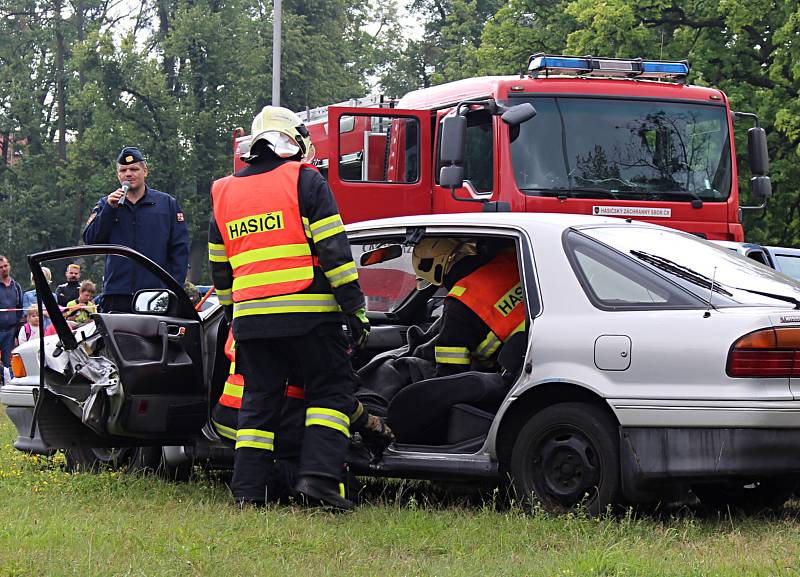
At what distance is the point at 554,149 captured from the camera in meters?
11.4

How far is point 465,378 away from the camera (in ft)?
20.9

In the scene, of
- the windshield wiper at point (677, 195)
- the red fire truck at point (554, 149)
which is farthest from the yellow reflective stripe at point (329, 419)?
the windshield wiper at point (677, 195)

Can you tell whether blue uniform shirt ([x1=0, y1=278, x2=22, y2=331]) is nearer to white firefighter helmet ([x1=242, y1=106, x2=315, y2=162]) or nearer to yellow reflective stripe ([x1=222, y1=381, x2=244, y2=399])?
yellow reflective stripe ([x1=222, y1=381, x2=244, y2=399])

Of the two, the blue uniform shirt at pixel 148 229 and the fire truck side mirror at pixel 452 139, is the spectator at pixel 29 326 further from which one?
the blue uniform shirt at pixel 148 229

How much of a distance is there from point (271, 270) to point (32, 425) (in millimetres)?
1660

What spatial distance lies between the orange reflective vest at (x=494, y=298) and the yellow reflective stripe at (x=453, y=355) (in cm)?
8

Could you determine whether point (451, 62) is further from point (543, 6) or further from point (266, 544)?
point (266, 544)

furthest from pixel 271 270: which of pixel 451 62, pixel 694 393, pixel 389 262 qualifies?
pixel 451 62

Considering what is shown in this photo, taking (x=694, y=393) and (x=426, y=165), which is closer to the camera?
(x=694, y=393)

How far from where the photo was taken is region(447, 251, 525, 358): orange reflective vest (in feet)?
21.3

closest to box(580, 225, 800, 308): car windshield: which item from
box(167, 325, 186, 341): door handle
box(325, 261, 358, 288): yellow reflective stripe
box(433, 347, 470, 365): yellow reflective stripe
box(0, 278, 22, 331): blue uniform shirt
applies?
box(433, 347, 470, 365): yellow reflective stripe

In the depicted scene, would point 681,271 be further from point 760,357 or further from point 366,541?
point 366,541

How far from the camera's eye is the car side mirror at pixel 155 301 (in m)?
A: 6.96

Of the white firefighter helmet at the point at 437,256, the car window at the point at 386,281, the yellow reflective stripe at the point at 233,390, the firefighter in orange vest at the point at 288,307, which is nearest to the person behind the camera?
the firefighter in orange vest at the point at 288,307
